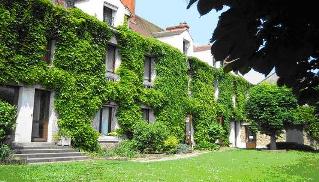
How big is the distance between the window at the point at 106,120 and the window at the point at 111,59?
2.27 metres

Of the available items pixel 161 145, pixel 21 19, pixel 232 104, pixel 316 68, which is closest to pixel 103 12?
pixel 21 19

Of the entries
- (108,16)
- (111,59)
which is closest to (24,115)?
(111,59)

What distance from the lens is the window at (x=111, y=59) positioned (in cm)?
2211

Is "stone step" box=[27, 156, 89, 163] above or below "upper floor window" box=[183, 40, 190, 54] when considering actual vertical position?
below

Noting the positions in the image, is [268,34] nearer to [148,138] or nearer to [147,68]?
[148,138]

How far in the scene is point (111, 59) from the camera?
22312 mm

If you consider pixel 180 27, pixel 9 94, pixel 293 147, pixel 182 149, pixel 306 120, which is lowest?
pixel 293 147

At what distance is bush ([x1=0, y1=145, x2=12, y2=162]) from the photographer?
44.8 ft

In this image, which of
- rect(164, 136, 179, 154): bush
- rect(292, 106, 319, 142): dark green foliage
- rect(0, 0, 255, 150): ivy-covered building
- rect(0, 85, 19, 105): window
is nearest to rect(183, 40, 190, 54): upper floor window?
rect(0, 0, 255, 150): ivy-covered building

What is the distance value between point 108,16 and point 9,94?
340 inches

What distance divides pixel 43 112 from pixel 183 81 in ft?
39.2

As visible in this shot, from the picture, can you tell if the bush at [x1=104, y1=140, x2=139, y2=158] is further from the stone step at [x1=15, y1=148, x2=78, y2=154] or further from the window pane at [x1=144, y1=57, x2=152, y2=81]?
the window pane at [x1=144, y1=57, x2=152, y2=81]

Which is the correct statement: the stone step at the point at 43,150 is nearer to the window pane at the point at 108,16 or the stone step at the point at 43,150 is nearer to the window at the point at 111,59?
the window at the point at 111,59

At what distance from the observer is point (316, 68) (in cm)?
225
